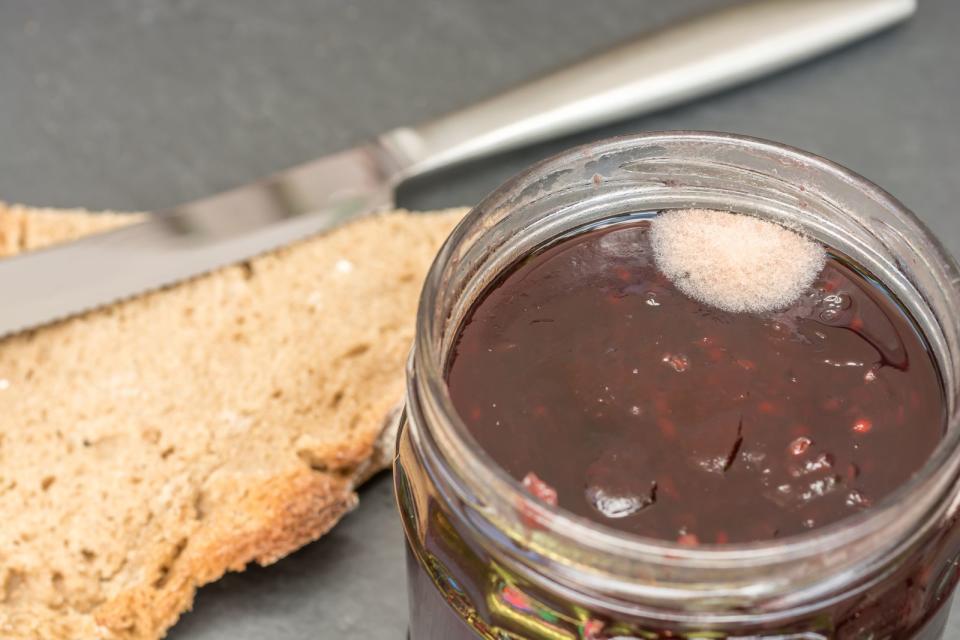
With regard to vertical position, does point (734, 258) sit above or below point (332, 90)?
above

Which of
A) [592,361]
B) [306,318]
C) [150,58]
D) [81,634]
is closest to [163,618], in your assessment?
[81,634]

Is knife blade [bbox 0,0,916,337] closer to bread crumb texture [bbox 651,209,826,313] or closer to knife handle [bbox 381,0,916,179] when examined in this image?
knife handle [bbox 381,0,916,179]

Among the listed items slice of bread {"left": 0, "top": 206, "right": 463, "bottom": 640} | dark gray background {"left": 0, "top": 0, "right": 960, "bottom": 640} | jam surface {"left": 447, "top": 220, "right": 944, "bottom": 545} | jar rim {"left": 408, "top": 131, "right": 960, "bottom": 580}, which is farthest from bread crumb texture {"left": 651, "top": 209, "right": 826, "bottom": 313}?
dark gray background {"left": 0, "top": 0, "right": 960, "bottom": 640}

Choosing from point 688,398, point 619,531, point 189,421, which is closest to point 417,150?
point 189,421

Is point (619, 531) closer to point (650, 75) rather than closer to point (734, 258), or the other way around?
point (734, 258)

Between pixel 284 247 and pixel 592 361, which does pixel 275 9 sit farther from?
pixel 592 361

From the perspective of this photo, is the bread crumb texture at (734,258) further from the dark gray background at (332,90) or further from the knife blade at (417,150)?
the dark gray background at (332,90)

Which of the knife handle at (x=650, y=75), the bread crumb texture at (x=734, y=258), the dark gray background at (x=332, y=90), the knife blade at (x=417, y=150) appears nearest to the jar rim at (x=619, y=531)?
the bread crumb texture at (x=734, y=258)

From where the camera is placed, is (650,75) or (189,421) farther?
(650,75)
